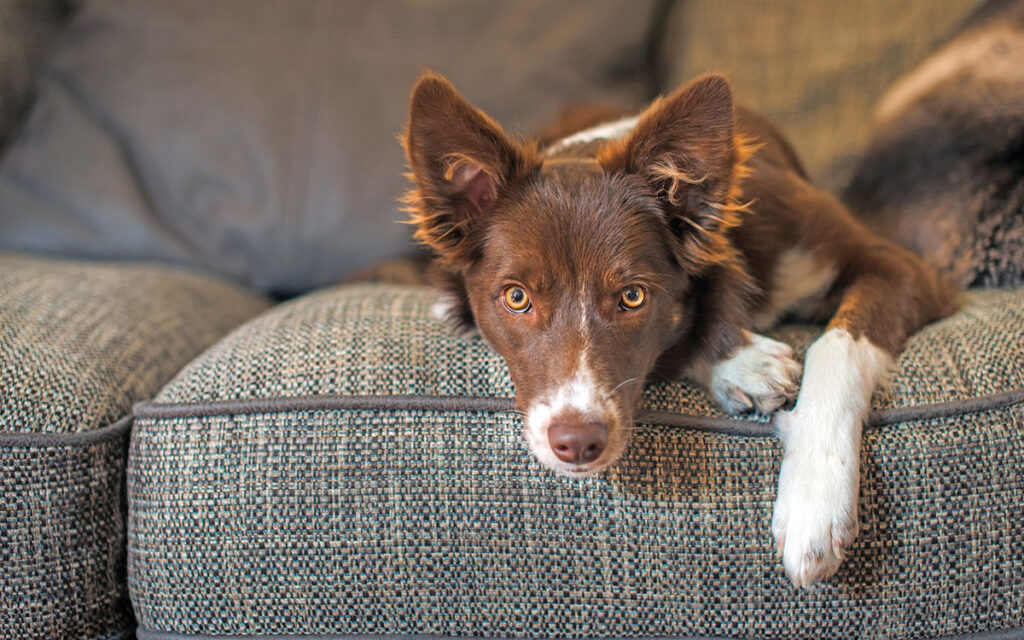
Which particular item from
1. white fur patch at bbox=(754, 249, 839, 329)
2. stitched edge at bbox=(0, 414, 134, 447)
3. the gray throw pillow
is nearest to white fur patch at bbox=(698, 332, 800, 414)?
white fur patch at bbox=(754, 249, 839, 329)

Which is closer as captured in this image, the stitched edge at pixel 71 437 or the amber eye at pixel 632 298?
the stitched edge at pixel 71 437

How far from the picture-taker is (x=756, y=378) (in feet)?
5.04

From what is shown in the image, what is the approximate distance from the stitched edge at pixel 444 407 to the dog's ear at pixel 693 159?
38cm

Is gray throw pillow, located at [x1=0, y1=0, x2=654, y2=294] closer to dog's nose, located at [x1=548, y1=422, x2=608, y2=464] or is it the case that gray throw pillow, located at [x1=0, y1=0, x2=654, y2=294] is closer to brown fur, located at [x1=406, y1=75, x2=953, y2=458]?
brown fur, located at [x1=406, y1=75, x2=953, y2=458]

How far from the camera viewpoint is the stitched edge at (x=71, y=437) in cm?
148

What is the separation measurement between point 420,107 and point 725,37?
197cm

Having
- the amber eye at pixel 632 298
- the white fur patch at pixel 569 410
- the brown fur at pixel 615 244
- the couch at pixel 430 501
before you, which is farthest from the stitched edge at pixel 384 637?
the amber eye at pixel 632 298

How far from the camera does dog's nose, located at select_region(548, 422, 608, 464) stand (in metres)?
1.35

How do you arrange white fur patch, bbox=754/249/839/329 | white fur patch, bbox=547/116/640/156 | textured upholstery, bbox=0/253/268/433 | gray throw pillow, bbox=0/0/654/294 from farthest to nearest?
gray throw pillow, bbox=0/0/654/294 < white fur patch, bbox=547/116/640/156 < white fur patch, bbox=754/249/839/329 < textured upholstery, bbox=0/253/268/433

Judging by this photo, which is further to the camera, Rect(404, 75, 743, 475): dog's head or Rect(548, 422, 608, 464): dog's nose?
Rect(404, 75, 743, 475): dog's head

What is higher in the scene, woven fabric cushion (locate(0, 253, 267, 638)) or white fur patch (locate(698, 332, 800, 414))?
white fur patch (locate(698, 332, 800, 414))

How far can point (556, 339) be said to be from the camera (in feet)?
5.00

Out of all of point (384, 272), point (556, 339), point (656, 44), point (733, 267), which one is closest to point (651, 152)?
point (733, 267)

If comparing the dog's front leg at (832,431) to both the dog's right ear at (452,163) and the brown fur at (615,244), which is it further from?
the dog's right ear at (452,163)
